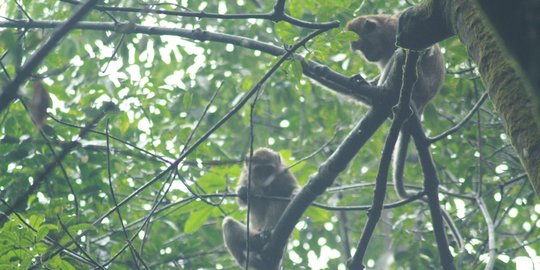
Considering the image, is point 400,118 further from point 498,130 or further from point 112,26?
point 498,130

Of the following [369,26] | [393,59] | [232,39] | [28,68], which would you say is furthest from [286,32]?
[369,26]

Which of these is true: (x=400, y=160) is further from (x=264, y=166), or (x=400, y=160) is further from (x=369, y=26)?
(x=264, y=166)

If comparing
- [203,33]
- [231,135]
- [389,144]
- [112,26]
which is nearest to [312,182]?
[389,144]

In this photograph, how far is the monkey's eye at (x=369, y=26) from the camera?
28.3ft

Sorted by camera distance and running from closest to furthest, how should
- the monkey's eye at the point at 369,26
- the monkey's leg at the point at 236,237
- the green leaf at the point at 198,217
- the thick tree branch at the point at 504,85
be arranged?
the thick tree branch at the point at 504,85
the green leaf at the point at 198,217
the monkey's leg at the point at 236,237
the monkey's eye at the point at 369,26

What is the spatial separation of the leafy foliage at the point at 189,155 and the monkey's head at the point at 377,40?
342mm

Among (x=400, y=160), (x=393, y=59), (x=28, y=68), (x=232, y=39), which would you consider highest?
(x=393, y=59)

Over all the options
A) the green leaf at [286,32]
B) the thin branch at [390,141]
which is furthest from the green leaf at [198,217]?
the green leaf at [286,32]

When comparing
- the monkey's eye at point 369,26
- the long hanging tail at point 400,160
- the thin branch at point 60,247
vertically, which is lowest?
the thin branch at point 60,247

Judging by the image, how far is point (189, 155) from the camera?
6.15 meters

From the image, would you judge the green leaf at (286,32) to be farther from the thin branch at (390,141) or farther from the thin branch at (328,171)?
the thin branch at (328,171)

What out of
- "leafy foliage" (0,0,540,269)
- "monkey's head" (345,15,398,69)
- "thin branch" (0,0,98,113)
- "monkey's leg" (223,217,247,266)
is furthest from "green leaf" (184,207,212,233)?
"thin branch" (0,0,98,113)

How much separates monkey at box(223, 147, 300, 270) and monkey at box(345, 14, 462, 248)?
1854 millimetres

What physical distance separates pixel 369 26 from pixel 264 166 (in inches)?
103
